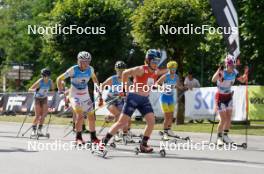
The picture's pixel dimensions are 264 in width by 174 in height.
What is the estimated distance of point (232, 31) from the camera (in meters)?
22.4

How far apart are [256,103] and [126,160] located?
45.6 feet

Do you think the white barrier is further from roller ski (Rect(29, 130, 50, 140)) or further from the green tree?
roller ski (Rect(29, 130, 50, 140))

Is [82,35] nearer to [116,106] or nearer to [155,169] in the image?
Result: [116,106]

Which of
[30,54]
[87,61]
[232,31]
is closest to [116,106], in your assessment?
[87,61]

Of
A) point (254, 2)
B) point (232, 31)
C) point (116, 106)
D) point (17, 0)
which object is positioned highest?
point (17, 0)

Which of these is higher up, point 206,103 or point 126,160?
point 206,103

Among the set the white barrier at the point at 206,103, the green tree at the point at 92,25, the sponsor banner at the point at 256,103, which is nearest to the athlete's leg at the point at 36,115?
the white barrier at the point at 206,103

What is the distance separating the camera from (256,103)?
2456 centimetres

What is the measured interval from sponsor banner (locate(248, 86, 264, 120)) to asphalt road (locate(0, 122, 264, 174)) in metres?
9.27

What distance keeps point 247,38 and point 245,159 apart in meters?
15.9

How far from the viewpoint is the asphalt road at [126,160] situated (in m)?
10.3

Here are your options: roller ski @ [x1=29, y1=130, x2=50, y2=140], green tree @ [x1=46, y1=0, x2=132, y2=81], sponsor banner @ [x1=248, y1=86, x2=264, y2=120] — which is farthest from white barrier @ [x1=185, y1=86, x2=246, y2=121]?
roller ski @ [x1=29, y1=130, x2=50, y2=140]

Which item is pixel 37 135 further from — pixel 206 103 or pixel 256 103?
pixel 256 103

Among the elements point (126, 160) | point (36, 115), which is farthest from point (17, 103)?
point (126, 160)
